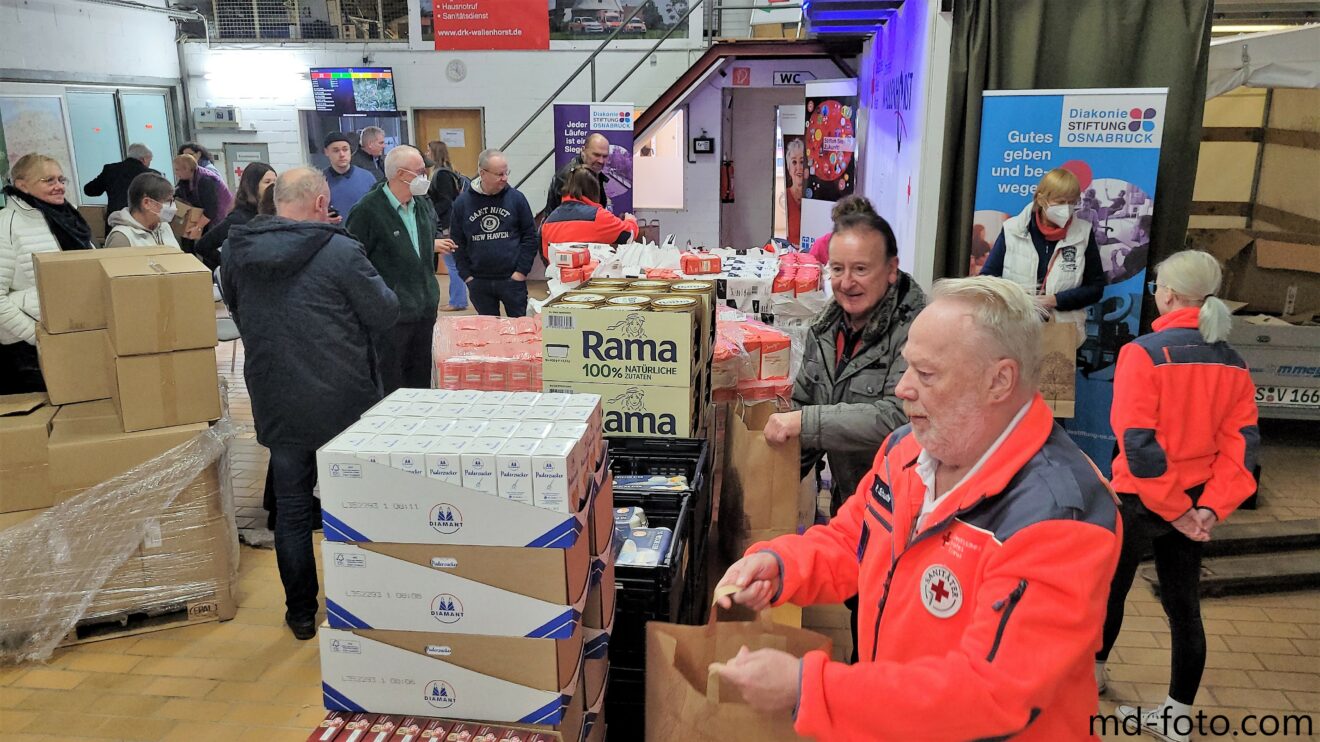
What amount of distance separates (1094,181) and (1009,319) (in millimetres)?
3687

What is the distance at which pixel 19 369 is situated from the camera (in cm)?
409

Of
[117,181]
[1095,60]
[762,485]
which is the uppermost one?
[1095,60]

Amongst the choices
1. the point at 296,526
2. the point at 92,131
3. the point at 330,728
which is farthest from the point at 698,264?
the point at 92,131

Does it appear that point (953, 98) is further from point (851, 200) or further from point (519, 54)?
point (519, 54)

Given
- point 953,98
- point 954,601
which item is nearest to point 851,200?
point 953,98

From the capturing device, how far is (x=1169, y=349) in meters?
2.78

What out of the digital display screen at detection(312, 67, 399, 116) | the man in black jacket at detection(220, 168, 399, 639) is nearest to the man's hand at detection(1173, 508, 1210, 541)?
the man in black jacket at detection(220, 168, 399, 639)

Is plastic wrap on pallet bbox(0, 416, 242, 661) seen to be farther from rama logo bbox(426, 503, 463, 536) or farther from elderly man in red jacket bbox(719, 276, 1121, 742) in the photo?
elderly man in red jacket bbox(719, 276, 1121, 742)

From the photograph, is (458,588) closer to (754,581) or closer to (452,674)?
(452,674)

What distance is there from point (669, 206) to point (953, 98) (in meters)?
7.42

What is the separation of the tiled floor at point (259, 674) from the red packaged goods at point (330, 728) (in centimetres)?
129

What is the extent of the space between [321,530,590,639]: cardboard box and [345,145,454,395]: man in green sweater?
2.84m

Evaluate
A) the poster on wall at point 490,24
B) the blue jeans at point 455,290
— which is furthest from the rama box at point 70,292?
the blue jeans at point 455,290

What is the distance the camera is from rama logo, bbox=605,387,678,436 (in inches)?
112
